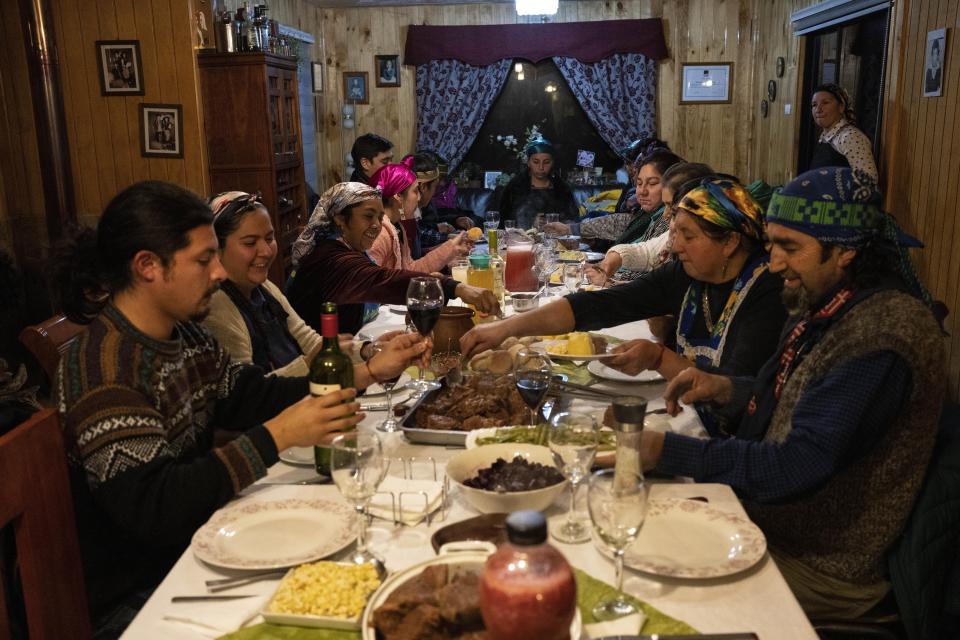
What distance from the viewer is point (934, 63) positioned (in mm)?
4266

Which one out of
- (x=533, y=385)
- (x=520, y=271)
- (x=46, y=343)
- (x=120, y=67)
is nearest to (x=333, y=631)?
(x=533, y=385)

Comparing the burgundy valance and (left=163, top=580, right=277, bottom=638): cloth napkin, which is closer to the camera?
(left=163, top=580, right=277, bottom=638): cloth napkin

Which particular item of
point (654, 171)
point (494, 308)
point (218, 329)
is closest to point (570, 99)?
point (654, 171)

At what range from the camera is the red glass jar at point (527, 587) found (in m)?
0.87

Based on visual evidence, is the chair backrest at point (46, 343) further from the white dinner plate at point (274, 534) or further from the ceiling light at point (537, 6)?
the ceiling light at point (537, 6)

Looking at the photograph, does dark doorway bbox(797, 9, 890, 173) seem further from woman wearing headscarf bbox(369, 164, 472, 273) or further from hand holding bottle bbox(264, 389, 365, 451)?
hand holding bottle bbox(264, 389, 365, 451)

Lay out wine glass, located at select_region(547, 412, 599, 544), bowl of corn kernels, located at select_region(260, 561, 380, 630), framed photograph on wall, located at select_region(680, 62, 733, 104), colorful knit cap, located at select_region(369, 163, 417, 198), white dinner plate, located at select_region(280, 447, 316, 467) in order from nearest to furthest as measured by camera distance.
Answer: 1. bowl of corn kernels, located at select_region(260, 561, 380, 630)
2. wine glass, located at select_region(547, 412, 599, 544)
3. white dinner plate, located at select_region(280, 447, 316, 467)
4. colorful knit cap, located at select_region(369, 163, 417, 198)
5. framed photograph on wall, located at select_region(680, 62, 733, 104)

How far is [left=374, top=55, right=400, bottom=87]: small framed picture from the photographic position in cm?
828

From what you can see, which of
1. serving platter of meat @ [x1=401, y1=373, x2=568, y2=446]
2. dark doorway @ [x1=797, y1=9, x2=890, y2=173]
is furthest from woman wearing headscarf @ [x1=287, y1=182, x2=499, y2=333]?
dark doorway @ [x1=797, y1=9, x2=890, y2=173]

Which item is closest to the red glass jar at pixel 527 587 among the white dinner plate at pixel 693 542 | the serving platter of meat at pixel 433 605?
the serving platter of meat at pixel 433 605

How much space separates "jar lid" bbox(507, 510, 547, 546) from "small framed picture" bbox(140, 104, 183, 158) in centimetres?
491

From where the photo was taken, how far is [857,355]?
159 centimetres

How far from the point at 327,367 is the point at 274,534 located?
14.8 inches

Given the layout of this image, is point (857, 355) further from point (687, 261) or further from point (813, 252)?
point (687, 261)
